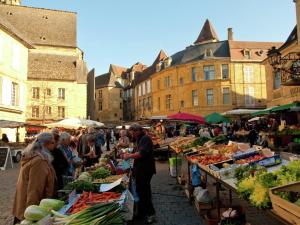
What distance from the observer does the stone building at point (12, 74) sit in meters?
23.3

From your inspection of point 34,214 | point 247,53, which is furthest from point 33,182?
point 247,53

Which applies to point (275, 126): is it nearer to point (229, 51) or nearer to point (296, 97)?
point (296, 97)

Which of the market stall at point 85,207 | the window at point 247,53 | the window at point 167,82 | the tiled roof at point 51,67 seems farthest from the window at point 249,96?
the market stall at point 85,207

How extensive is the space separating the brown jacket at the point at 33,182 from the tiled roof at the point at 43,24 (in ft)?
156

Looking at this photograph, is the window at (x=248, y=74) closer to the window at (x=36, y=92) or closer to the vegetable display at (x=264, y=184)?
the window at (x=36, y=92)

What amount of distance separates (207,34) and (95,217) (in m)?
50.7

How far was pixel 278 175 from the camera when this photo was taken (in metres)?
3.45

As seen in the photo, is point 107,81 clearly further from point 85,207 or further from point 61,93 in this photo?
point 85,207

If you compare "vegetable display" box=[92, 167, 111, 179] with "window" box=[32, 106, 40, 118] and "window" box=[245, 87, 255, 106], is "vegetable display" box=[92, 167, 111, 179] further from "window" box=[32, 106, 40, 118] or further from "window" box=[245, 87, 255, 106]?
"window" box=[32, 106, 40, 118]

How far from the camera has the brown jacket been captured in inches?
151

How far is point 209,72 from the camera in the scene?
40969 millimetres

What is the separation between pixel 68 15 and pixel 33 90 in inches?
592

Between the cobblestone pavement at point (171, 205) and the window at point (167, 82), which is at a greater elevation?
the window at point (167, 82)

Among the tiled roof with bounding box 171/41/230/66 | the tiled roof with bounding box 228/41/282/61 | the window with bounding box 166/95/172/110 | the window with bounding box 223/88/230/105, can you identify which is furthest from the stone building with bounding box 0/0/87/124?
the tiled roof with bounding box 228/41/282/61
